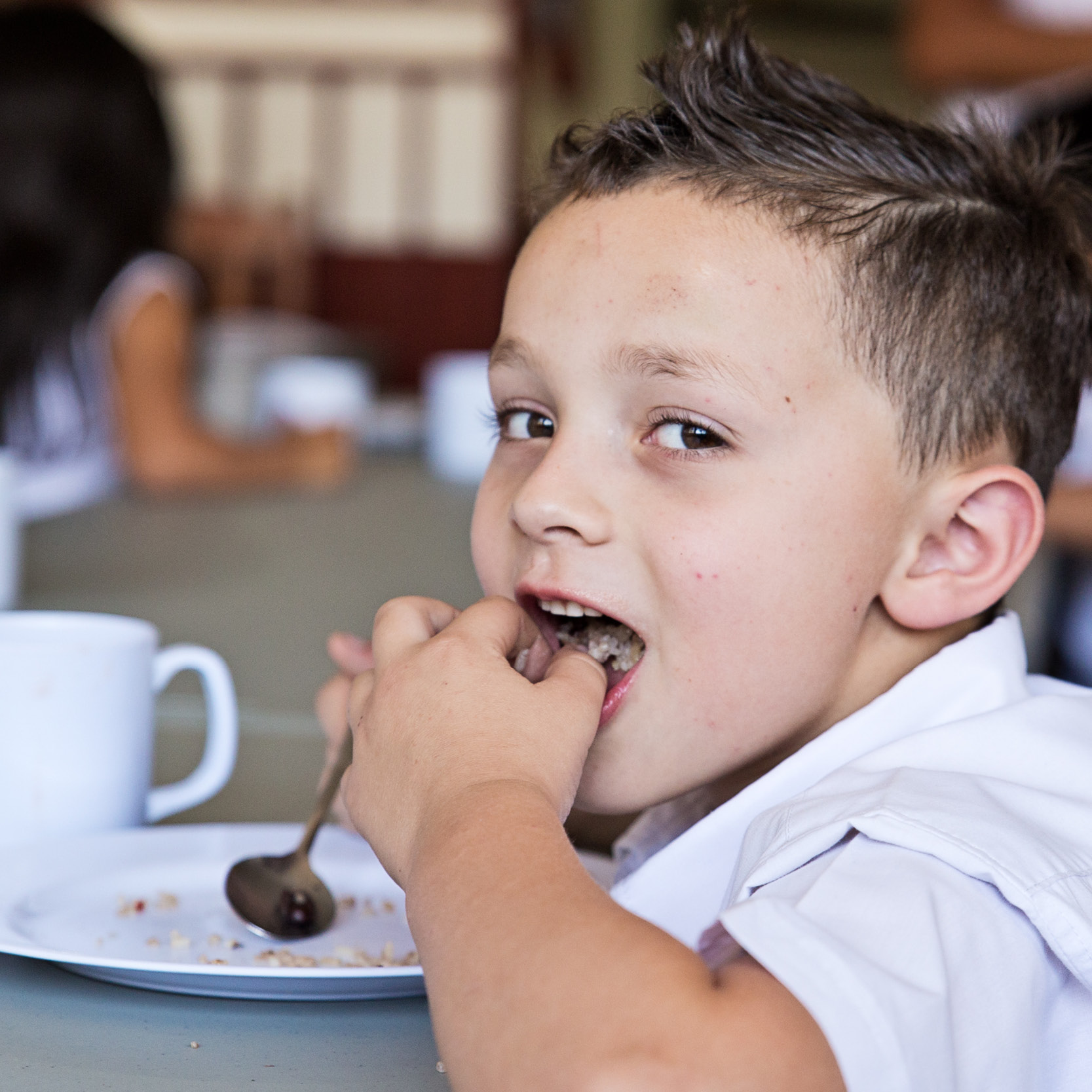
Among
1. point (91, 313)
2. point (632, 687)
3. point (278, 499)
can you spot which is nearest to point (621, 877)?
point (632, 687)

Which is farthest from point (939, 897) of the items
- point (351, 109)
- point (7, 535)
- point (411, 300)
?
point (351, 109)

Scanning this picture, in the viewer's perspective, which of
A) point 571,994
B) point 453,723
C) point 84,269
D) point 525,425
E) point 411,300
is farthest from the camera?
point 411,300

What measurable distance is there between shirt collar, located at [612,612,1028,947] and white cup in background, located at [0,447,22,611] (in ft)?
2.12

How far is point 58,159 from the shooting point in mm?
2104

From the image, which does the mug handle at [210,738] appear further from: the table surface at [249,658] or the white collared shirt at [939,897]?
the white collared shirt at [939,897]

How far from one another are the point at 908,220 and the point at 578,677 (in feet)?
0.90

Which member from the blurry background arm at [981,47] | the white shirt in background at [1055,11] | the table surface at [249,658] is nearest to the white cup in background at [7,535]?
the table surface at [249,658]

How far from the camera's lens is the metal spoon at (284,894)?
575 millimetres

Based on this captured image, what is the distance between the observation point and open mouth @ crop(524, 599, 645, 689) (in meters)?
0.63

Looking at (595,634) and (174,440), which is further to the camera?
(174,440)

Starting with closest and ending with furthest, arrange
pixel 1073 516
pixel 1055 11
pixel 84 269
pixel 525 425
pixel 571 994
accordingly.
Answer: pixel 571 994, pixel 525 425, pixel 1073 516, pixel 1055 11, pixel 84 269

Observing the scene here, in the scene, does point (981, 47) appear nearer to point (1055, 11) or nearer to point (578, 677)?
point (1055, 11)

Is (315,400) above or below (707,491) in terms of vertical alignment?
below

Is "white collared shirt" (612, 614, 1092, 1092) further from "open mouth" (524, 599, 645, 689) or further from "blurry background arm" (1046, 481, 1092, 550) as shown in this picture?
"blurry background arm" (1046, 481, 1092, 550)
